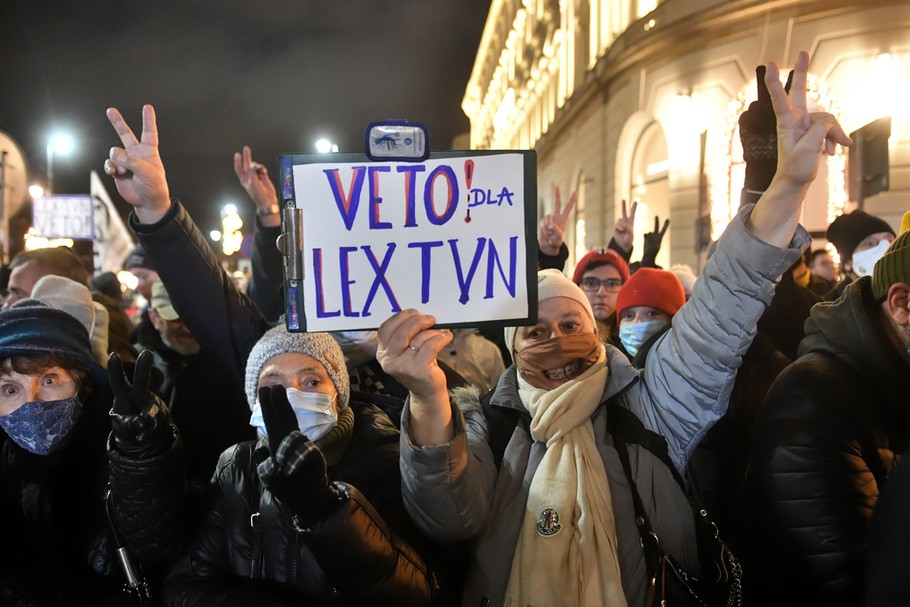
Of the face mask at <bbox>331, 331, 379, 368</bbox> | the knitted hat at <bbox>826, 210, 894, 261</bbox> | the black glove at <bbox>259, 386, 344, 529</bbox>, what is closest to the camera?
the black glove at <bbox>259, 386, 344, 529</bbox>

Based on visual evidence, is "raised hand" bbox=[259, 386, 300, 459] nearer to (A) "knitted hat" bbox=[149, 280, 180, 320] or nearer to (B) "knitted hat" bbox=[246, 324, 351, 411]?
(B) "knitted hat" bbox=[246, 324, 351, 411]

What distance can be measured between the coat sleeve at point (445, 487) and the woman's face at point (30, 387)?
1304 millimetres

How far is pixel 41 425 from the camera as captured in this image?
2293mm

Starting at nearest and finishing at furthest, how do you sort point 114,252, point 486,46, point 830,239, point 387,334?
point 387,334
point 830,239
point 114,252
point 486,46

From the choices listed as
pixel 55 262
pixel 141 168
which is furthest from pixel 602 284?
pixel 55 262

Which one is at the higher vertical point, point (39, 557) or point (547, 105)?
point (547, 105)

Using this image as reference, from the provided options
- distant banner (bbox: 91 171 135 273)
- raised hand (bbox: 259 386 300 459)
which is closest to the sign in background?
raised hand (bbox: 259 386 300 459)

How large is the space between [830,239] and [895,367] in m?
3.45

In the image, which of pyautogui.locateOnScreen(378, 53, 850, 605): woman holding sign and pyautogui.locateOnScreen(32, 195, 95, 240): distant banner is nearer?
pyautogui.locateOnScreen(378, 53, 850, 605): woman holding sign

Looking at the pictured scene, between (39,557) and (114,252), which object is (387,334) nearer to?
(39,557)

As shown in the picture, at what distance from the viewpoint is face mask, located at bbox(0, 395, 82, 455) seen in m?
2.27

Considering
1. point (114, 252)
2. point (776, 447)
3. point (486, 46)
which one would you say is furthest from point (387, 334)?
point (486, 46)

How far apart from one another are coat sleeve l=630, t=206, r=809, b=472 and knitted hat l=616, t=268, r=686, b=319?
1341 mm

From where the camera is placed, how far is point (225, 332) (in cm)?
275
